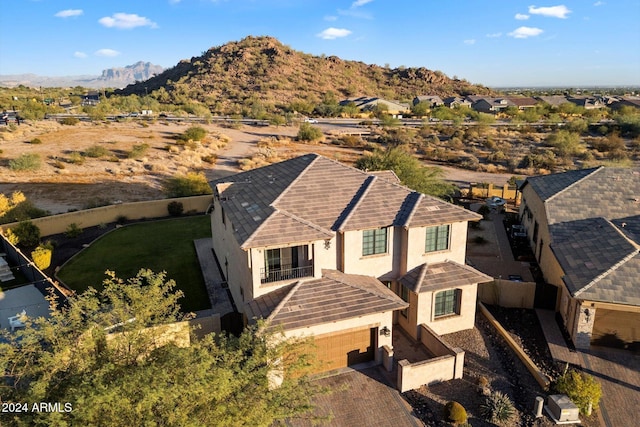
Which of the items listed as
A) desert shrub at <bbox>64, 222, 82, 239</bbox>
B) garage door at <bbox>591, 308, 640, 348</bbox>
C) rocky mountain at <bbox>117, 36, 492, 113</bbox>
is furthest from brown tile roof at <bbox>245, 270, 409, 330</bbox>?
rocky mountain at <bbox>117, 36, 492, 113</bbox>

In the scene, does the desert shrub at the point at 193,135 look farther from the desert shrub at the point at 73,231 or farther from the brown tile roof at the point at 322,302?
the brown tile roof at the point at 322,302

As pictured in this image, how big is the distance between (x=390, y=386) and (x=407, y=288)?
14.8 feet

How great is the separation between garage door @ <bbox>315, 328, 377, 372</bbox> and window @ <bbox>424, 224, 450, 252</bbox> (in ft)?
16.7

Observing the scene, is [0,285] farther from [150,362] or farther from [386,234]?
[386,234]

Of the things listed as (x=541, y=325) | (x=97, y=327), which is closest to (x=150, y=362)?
(x=97, y=327)

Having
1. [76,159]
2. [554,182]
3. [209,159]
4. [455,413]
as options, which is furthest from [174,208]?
[554,182]

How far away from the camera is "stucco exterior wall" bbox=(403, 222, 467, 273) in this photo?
762 inches

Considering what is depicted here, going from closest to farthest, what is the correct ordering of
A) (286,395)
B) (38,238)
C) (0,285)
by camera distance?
(286,395) → (0,285) → (38,238)

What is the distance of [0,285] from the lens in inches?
976

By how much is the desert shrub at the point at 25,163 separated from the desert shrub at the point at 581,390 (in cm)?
5457

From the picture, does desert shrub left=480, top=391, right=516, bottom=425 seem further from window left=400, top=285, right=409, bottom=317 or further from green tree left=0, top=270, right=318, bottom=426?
green tree left=0, top=270, right=318, bottom=426

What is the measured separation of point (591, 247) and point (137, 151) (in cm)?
5326

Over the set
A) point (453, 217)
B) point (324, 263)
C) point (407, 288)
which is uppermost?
point (453, 217)

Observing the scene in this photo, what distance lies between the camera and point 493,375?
17.3m
